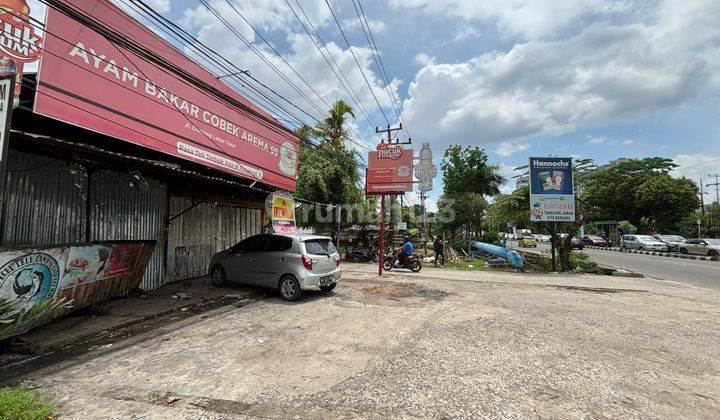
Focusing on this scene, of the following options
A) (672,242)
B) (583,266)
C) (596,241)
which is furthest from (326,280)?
(596,241)

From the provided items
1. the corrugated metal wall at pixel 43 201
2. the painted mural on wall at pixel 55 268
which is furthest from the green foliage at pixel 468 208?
the corrugated metal wall at pixel 43 201

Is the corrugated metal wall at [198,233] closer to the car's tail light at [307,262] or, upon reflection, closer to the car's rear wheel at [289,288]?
the car's rear wheel at [289,288]

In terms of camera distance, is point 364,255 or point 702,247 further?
point 702,247

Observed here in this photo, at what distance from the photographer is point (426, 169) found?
22.3 metres

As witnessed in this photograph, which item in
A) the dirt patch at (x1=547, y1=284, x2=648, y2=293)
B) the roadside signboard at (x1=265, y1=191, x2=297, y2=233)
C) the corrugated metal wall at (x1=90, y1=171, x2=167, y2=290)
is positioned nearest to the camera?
the corrugated metal wall at (x1=90, y1=171, x2=167, y2=290)

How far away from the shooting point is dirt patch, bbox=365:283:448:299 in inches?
357

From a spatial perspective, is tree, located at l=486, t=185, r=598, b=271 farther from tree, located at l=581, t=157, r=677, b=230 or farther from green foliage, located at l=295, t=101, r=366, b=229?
tree, located at l=581, t=157, r=677, b=230

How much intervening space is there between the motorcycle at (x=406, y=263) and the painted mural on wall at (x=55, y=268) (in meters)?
10.3

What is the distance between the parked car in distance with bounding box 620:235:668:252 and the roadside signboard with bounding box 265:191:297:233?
2990 cm

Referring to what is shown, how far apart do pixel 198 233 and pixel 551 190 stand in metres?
15.2

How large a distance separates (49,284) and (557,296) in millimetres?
11005

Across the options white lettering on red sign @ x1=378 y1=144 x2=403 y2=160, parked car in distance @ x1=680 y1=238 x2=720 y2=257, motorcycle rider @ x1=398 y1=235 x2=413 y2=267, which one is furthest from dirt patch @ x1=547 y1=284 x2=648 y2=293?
parked car in distance @ x1=680 y1=238 x2=720 y2=257

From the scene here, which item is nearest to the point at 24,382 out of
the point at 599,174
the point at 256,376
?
the point at 256,376

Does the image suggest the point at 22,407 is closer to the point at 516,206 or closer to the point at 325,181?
the point at 325,181
